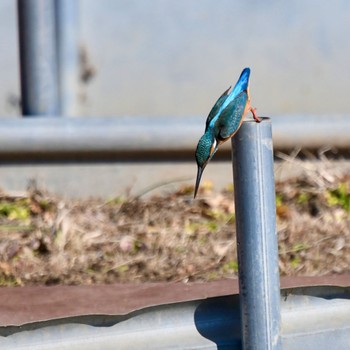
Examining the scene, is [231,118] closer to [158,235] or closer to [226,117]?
[226,117]

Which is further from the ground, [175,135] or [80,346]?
[175,135]

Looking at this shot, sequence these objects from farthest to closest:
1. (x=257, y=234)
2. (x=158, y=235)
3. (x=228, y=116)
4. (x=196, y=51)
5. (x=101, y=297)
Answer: (x=196, y=51) → (x=158, y=235) → (x=101, y=297) → (x=228, y=116) → (x=257, y=234)

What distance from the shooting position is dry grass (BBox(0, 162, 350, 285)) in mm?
3998

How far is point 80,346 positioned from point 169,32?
2861mm

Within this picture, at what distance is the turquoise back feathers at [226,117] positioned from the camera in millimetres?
2154

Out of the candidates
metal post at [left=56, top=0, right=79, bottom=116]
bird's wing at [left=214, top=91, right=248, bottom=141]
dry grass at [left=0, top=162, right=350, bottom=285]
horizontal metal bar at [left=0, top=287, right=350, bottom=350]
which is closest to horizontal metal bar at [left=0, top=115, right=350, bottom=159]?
dry grass at [left=0, top=162, right=350, bottom=285]

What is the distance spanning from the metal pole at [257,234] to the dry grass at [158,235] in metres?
1.78

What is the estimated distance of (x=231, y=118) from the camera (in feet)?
7.11

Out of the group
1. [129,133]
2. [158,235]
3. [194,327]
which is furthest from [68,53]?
[194,327]

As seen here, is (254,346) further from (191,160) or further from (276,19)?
(276,19)

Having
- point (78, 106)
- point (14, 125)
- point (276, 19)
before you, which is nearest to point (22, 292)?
point (14, 125)

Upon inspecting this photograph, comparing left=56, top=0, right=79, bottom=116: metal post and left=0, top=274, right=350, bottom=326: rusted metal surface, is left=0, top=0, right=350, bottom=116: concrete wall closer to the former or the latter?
left=56, top=0, right=79, bottom=116: metal post

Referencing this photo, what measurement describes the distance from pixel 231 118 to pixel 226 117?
0.04 meters

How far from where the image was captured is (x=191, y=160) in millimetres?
4480
